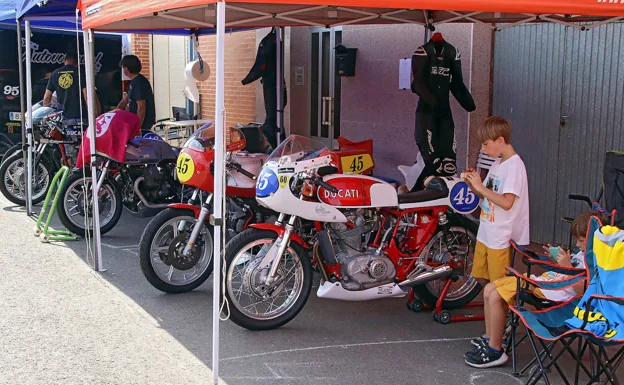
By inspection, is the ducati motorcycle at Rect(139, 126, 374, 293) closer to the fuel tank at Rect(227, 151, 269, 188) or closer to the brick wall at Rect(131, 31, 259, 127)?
→ the fuel tank at Rect(227, 151, 269, 188)

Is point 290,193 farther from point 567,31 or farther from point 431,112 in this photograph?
point 567,31

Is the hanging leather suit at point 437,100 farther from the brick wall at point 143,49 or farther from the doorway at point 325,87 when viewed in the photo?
the brick wall at point 143,49

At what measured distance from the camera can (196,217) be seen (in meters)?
6.34

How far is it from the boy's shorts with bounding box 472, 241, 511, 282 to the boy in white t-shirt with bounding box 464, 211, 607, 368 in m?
0.21

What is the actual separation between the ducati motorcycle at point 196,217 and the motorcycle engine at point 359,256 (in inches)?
34.0

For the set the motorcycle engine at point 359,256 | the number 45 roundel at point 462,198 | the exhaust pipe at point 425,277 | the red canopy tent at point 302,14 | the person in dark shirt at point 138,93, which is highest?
the red canopy tent at point 302,14

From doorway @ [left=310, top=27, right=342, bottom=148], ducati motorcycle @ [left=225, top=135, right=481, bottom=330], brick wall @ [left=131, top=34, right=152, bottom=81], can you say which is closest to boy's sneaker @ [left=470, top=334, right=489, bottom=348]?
ducati motorcycle @ [left=225, top=135, right=481, bottom=330]

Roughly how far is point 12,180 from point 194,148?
490cm

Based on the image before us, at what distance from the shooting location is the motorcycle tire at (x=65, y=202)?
327 inches

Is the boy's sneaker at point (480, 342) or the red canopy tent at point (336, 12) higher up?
the red canopy tent at point (336, 12)

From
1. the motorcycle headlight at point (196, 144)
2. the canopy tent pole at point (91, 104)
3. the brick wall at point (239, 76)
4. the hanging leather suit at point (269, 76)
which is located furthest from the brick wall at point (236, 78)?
the motorcycle headlight at point (196, 144)

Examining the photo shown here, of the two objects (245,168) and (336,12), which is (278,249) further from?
(336,12)

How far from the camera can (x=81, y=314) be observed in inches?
236

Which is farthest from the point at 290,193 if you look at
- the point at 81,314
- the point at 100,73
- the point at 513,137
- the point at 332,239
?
the point at 100,73
